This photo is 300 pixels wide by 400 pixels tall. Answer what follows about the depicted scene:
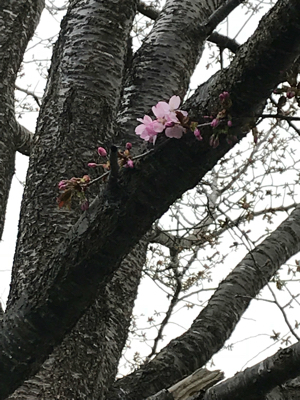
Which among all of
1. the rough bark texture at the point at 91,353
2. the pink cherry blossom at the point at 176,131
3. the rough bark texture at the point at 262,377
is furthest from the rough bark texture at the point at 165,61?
the rough bark texture at the point at 262,377

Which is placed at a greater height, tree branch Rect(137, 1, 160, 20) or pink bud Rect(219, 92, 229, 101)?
tree branch Rect(137, 1, 160, 20)

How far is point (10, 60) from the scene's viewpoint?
189cm

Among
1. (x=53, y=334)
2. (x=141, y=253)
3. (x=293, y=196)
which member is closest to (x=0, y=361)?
(x=53, y=334)

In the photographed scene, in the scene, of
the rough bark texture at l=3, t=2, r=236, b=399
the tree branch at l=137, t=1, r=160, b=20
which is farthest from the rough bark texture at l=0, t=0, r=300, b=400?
the tree branch at l=137, t=1, r=160, b=20

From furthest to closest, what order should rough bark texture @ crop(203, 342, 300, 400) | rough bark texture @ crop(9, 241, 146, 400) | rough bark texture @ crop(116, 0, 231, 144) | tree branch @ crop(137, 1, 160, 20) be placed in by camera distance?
tree branch @ crop(137, 1, 160, 20) → rough bark texture @ crop(116, 0, 231, 144) → rough bark texture @ crop(9, 241, 146, 400) → rough bark texture @ crop(203, 342, 300, 400)

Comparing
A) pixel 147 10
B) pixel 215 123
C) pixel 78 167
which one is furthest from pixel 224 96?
pixel 147 10

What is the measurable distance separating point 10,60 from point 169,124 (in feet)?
4.12

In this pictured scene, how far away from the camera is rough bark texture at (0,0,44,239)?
68.9 inches

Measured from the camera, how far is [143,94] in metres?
1.73

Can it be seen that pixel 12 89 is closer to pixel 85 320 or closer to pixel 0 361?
pixel 85 320

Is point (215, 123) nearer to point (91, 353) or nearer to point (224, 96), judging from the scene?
point (224, 96)

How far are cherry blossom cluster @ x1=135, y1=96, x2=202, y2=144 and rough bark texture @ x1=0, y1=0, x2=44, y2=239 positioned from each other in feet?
3.17

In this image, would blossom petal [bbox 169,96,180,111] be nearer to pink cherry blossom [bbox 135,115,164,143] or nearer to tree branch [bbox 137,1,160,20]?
pink cherry blossom [bbox 135,115,164,143]

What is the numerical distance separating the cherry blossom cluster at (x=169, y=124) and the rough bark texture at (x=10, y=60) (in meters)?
0.97
